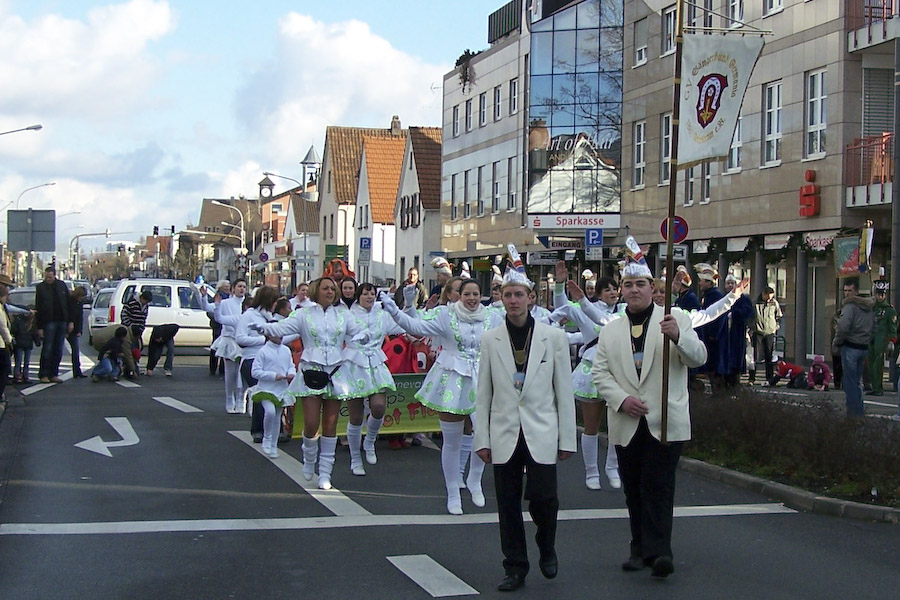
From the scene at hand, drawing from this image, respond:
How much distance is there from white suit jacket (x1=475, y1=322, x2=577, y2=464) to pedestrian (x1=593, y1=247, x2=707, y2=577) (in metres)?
0.33

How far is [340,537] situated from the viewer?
26.6ft

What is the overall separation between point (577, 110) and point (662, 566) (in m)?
34.3

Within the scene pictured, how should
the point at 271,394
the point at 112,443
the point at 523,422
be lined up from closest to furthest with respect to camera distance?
the point at 523,422, the point at 271,394, the point at 112,443

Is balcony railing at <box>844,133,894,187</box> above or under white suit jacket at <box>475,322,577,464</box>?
above

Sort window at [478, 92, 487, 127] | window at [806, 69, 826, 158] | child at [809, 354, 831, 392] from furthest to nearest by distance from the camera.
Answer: window at [478, 92, 487, 127] < window at [806, 69, 826, 158] < child at [809, 354, 831, 392]

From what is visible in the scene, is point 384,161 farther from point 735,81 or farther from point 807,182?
point 735,81

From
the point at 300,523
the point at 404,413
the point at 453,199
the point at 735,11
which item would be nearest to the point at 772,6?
the point at 735,11

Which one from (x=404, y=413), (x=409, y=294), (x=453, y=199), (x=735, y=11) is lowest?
(x=404, y=413)

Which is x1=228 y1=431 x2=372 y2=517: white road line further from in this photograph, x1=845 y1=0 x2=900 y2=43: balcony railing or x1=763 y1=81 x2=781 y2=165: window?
x1=763 y1=81 x2=781 y2=165: window

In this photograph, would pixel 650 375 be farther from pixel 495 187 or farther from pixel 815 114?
pixel 495 187

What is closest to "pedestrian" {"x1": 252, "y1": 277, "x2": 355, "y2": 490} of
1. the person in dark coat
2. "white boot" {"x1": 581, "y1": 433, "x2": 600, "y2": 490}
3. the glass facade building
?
"white boot" {"x1": 581, "y1": 433, "x2": 600, "y2": 490}

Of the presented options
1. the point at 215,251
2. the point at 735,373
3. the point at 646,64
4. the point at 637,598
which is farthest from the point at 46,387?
the point at 215,251

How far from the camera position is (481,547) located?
7.84 m

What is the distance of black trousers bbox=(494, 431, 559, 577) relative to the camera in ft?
22.2
